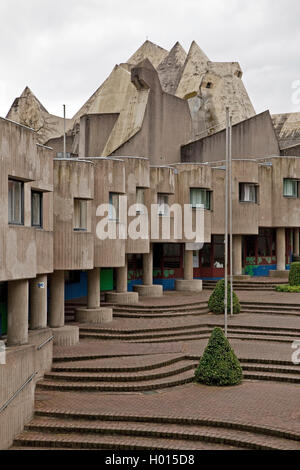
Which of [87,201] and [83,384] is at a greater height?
[87,201]

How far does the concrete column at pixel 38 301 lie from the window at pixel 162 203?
12.4 meters

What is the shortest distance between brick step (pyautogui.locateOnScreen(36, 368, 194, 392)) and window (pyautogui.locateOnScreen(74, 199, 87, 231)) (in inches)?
241

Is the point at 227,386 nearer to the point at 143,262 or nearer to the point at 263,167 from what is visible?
the point at 143,262

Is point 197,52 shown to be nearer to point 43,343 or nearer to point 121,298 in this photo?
point 121,298

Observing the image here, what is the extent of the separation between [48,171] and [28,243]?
418 centimetres

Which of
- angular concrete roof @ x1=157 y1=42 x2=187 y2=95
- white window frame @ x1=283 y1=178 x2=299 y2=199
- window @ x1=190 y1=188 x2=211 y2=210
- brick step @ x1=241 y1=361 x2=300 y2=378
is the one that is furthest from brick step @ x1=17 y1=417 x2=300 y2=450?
angular concrete roof @ x1=157 y1=42 x2=187 y2=95

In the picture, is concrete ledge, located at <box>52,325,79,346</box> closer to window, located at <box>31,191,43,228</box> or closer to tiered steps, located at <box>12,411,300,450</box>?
window, located at <box>31,191,43,228</box>

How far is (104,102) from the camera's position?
4691 cm

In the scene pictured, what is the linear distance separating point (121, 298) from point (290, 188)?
15322 millimetres

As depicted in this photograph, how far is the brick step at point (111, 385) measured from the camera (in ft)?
49.8

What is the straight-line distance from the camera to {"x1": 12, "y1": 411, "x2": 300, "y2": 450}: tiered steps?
11.7 meters

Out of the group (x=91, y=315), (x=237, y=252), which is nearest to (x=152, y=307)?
(x=91, y=315)
